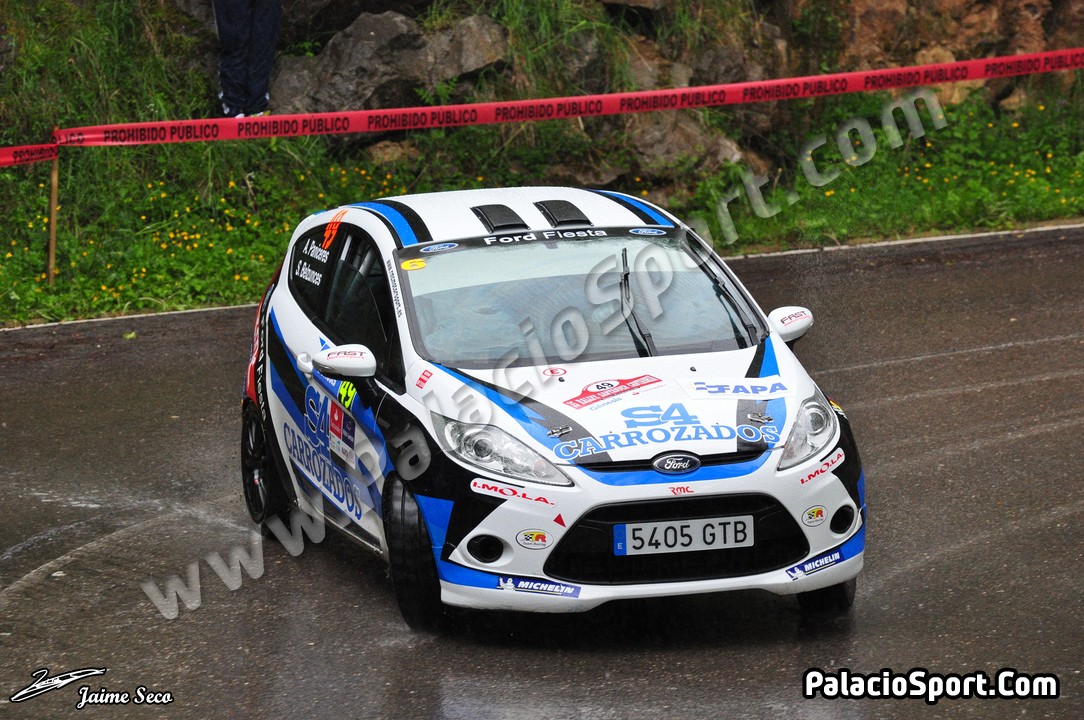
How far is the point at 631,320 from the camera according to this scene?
6.49m

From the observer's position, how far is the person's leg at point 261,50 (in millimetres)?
14992

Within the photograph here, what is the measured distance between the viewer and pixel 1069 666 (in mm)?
5434

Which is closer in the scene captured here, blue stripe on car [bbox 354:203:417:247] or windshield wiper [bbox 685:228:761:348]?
windshield wiper [bbox 685:228:761:348]

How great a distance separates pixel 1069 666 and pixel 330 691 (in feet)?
8.87

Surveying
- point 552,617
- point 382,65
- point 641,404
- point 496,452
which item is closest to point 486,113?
point 382,65

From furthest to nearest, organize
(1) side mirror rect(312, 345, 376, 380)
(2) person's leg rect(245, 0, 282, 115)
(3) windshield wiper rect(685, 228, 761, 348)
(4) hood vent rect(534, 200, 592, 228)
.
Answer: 1. (2) person's leg rect(245, 0, 282, 115)
2. (4) hood vent rect(534, 200, 592, 228)
3. (3) windshield wiper rect(685, 228, 761, 348)
4. (1) side mirror rect(312, 345, 376, 380)

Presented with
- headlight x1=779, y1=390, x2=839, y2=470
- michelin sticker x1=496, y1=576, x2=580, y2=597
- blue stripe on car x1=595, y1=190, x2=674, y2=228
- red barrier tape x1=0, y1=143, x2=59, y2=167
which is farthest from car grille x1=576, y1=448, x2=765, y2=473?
red barrier tape x1=0, y1=143, x2=59, y2=167

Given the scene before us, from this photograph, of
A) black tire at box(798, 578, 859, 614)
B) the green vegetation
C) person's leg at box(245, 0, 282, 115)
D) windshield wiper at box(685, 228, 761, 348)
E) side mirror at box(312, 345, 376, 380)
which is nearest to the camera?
black tire at box(798, 578, 859, 614)

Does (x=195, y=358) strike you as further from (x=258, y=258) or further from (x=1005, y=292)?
(x=1005, y=292)

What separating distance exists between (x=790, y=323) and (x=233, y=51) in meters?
9.81

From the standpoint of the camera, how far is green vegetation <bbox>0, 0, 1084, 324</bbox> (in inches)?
539

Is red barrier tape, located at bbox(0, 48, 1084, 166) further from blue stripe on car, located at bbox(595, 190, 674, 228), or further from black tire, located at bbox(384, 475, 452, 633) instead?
black tire, located at bbox(384, 475, 452, 633)
